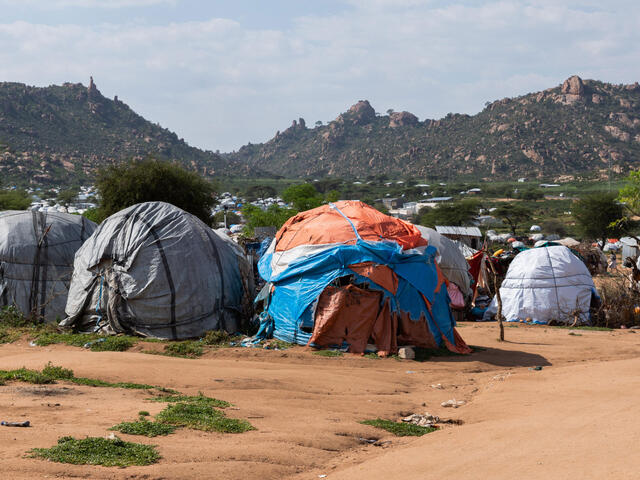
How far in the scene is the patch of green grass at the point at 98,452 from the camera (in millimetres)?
5438

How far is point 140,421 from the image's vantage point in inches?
269

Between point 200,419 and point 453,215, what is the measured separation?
4995 cm

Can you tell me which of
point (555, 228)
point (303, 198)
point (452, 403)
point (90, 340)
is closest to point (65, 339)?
point (90, 340)

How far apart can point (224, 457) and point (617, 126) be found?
116384mm

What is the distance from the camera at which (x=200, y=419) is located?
7285mm

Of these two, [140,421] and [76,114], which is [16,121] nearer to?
[76,114]

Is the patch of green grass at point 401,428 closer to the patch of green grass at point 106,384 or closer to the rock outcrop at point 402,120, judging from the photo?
the patch of green grass at point 106,384

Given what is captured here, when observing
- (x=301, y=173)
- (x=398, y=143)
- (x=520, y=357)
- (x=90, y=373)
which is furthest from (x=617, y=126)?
(x=90, y=373)

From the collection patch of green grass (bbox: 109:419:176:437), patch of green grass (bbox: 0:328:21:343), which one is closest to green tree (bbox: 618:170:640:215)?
patch of green grass (bbox: 0:328:21:343)

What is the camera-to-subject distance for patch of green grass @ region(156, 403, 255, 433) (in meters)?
7.05

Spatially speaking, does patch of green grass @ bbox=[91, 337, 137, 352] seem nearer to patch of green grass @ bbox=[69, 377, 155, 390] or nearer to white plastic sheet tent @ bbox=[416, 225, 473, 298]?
patch of green grass @ bbox=[69, 377, 155, 390]

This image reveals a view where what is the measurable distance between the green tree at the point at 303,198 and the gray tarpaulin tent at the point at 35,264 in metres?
28.8

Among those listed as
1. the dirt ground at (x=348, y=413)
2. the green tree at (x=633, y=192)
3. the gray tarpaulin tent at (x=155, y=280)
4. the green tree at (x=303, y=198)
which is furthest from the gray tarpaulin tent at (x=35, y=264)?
the green tree at (x=303, y=198)

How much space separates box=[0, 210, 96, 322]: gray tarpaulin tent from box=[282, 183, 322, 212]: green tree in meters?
28.8
